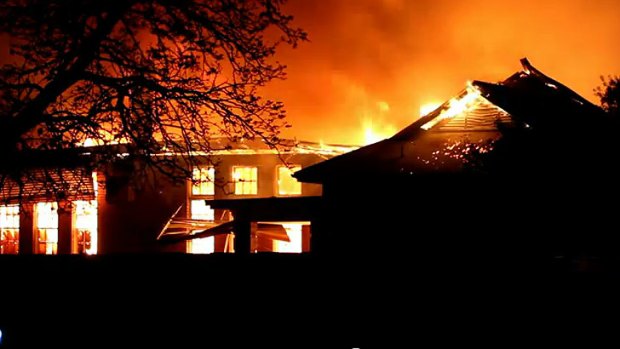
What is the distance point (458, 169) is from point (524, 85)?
507cm

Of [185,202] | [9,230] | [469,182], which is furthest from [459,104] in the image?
[9,230]

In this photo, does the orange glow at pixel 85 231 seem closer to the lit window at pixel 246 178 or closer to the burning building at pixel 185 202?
the burning building at pixel 185 202

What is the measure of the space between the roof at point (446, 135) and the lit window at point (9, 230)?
13407mm

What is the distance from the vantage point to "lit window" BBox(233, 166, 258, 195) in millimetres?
20516

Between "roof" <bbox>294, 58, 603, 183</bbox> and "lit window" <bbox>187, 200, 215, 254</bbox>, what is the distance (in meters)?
7.53

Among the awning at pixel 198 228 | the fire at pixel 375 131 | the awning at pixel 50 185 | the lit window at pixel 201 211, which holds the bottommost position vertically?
the awning at pixel 198 228

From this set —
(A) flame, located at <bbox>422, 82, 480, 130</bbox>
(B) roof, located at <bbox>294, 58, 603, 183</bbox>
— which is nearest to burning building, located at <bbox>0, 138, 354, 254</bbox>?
(B) roof, located at <bbox>294, 58, 603, 183</bbox>

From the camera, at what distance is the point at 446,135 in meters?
13.7

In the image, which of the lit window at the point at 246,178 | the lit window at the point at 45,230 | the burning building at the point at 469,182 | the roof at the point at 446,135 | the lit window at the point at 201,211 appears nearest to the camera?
the burning building at the point at 469,182

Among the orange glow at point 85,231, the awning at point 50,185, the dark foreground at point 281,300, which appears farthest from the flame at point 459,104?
the orange glow at point 85,231

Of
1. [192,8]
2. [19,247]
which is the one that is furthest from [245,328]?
[19,247]

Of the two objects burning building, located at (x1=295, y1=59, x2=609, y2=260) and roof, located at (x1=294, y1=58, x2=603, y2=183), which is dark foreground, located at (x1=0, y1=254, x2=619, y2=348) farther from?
roof, located at (x1=294, y1=58, x2=603, y2=183)

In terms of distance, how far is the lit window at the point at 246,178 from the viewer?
2052cm

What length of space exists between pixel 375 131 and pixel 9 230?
1375 centimetres
